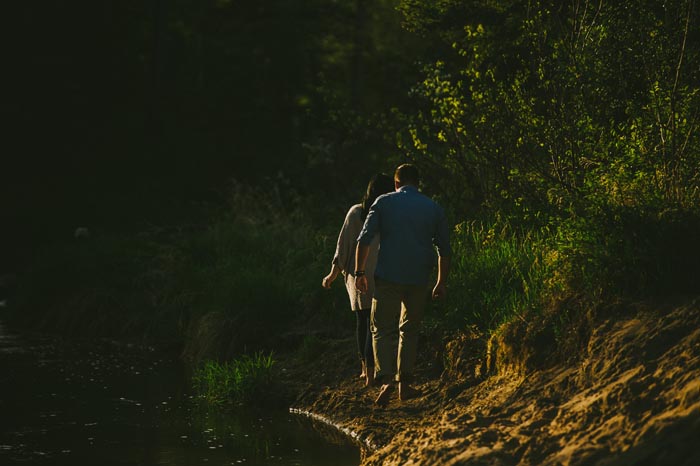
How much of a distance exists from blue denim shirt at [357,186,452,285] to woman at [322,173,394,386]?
0.82 meters

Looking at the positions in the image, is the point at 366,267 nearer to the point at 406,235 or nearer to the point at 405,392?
the point at 406,235

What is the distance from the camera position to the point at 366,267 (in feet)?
35.1

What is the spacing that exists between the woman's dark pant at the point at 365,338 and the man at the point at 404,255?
2.50 ft

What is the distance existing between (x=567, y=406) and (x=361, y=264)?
2488mm

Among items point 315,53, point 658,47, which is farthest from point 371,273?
point 315,53

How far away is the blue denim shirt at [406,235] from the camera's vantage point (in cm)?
970

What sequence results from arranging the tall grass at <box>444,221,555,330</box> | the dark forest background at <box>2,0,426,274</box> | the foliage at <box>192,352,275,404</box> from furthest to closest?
the dark forest background at <box>2,0,426,274</box> < the foliage at <box>192,352,275,404</box> < the tall grass at <box>444,221,555,330</box>

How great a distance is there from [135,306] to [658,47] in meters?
9.17

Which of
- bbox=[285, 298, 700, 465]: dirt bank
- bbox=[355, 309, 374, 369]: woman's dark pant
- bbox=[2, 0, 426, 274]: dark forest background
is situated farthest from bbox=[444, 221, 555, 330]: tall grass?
bbox=[2, 0, 426, 274]: dark forest background

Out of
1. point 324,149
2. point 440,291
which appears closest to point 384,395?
point 440,291

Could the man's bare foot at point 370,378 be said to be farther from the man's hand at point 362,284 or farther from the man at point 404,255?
the man's hand at point 362,284

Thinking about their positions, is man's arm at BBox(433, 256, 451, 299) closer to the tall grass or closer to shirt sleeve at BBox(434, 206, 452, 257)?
shirt sleeve at BBox(434, 206, 452, 257)

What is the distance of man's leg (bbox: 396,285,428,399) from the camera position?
9789 millimetres

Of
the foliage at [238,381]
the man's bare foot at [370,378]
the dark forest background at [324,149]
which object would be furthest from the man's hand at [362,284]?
the foliage at [238,381]
